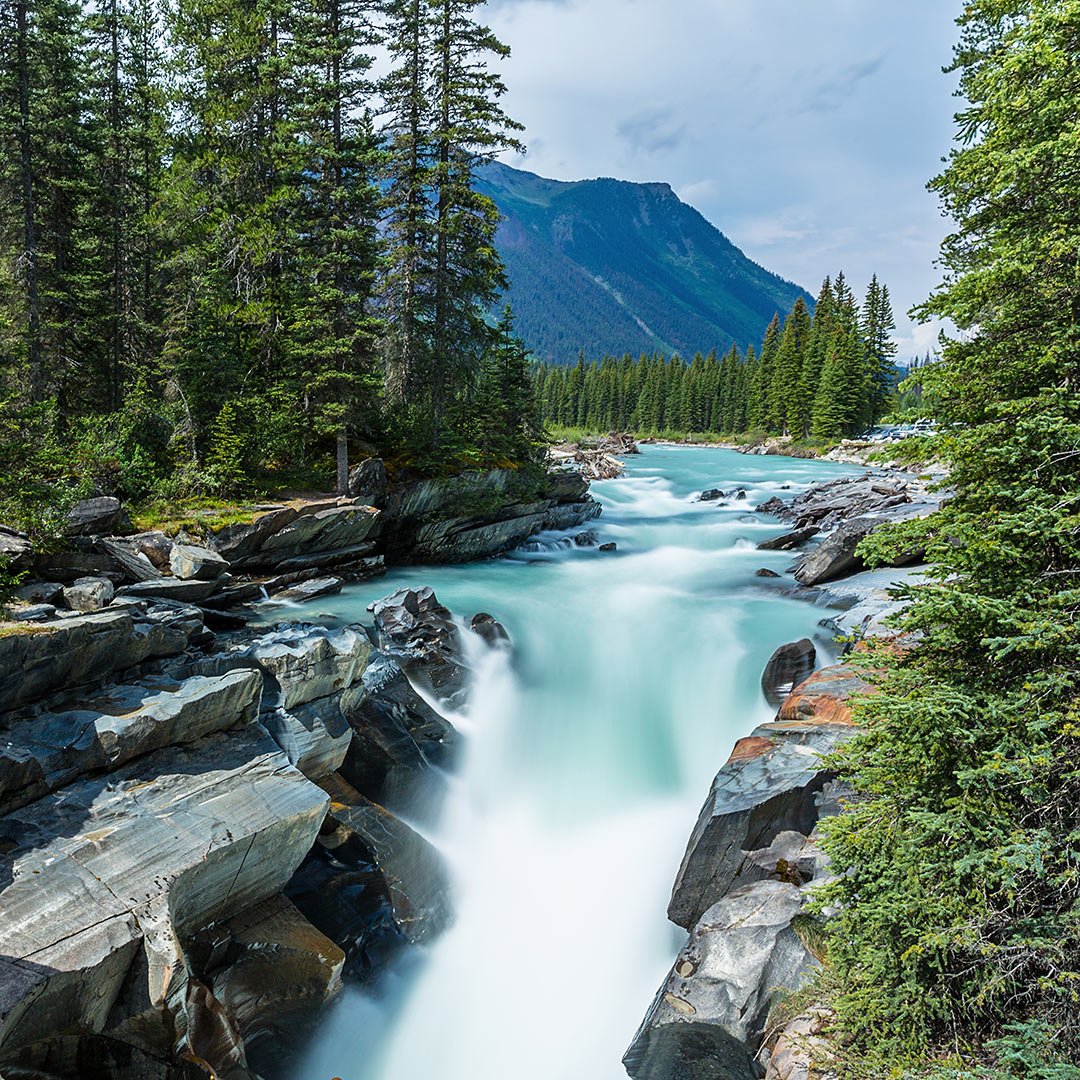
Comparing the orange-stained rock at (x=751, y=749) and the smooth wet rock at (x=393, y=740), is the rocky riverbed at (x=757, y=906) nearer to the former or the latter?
the orange-stained rock at (x=751, y=749)

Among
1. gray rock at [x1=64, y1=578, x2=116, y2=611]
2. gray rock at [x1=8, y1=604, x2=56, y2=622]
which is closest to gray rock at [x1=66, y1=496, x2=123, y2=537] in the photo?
gray rock at [x1=64, y1=578, x2=116, y2=611]

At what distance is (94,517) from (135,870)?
9.22 meters

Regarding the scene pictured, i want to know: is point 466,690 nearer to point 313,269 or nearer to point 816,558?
point 816,558

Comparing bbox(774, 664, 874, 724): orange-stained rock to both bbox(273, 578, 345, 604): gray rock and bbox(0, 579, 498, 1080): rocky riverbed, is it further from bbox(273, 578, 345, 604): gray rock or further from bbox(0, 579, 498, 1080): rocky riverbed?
bbox(273, 578, 345, 604): gray rock

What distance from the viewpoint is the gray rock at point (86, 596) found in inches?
406

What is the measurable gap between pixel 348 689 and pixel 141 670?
3.14 meters

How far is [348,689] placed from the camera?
1097 centimetres

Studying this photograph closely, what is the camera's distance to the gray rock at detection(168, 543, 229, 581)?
535 inches

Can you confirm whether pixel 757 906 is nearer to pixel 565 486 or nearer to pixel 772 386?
pixel 565 486

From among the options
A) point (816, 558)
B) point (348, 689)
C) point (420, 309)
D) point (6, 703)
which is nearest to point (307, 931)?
point (348, 689)

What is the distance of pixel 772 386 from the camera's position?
79.6m

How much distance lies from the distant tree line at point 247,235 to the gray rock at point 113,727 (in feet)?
32.2

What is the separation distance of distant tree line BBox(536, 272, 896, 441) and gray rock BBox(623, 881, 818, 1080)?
47.4 meters

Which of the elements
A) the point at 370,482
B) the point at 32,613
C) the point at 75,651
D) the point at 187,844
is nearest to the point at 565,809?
the point at 187,844
